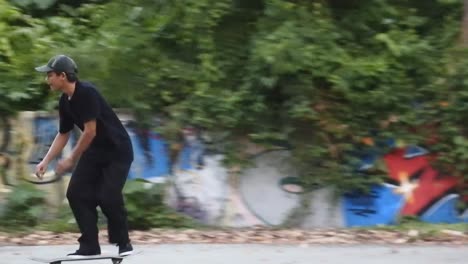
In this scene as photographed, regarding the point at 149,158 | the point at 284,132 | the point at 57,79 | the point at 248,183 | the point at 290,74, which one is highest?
the point at 290,74

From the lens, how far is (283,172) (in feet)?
29.2

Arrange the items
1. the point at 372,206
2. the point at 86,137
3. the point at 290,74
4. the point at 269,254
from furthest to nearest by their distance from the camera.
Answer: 1. the point at 372,206
2. the point at 290,74
3. the point at 269,254
4. the point at 86,137

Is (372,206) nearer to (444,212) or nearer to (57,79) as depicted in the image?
(444,212)

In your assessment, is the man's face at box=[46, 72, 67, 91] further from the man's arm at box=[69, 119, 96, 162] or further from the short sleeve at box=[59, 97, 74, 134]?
the man's arm at box=[69, 119, 96, 162]

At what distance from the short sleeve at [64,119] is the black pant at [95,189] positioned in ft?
0.87

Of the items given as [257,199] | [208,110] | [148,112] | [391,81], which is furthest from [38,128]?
[391,81]

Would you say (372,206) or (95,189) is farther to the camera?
(372,206)

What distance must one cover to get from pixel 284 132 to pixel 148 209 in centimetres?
164

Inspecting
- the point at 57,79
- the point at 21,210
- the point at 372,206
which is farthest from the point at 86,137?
the point at 372,206

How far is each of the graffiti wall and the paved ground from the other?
1.16 meters

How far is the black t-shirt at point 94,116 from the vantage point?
586 cm

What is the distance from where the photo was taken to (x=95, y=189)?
6164 mm

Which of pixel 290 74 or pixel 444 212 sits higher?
pixel 290 74

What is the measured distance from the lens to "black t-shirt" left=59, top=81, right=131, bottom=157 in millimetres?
5863
